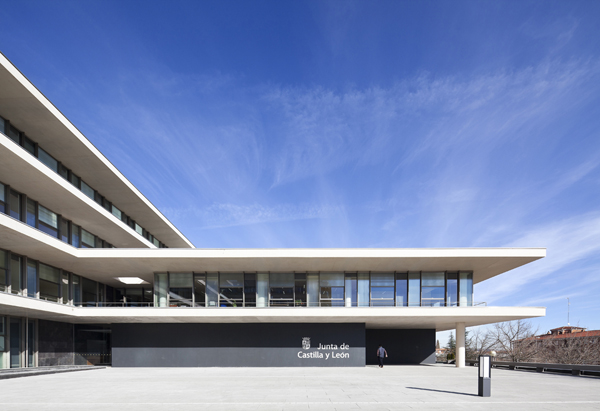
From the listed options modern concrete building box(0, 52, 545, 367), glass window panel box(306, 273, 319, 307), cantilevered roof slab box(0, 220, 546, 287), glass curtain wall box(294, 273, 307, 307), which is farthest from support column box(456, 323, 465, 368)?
glass curtain wall box(294, 273, 307, 307)

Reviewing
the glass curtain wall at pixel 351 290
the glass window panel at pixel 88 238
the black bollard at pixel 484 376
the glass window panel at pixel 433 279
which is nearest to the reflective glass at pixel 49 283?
the glass window panel at pixel 88 238

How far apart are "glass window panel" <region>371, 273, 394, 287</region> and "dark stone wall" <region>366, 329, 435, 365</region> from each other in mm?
8932

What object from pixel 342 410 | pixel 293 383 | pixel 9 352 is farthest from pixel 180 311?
pixel 342 410

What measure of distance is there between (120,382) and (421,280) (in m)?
17.5

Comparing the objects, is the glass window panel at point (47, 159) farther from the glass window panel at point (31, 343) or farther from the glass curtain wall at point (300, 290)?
the glass curtain wall at point (300, 290)

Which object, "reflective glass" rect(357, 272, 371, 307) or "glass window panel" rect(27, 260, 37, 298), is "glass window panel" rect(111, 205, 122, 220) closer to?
"glass window panel" rect(27, 260, 37, 298)

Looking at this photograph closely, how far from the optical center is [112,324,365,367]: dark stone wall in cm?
2577

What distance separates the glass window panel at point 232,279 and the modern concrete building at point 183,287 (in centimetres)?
6

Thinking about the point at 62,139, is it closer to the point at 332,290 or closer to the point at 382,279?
the point at 332,290

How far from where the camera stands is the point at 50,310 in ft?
70.1

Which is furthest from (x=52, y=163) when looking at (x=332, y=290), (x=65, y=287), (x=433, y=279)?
(x=433, y=279)

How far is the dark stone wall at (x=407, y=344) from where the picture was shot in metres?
32.9

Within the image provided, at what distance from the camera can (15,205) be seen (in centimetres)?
2189

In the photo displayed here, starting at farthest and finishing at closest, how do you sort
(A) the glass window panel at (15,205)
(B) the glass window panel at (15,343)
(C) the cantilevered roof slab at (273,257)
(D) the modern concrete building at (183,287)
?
(C) the cantilevered roof slab at (273,257) → (D) the modern concrete building at (183,287) → (B) the glass window panel at (15,343) → (A) the glass window panel at (15,205)
